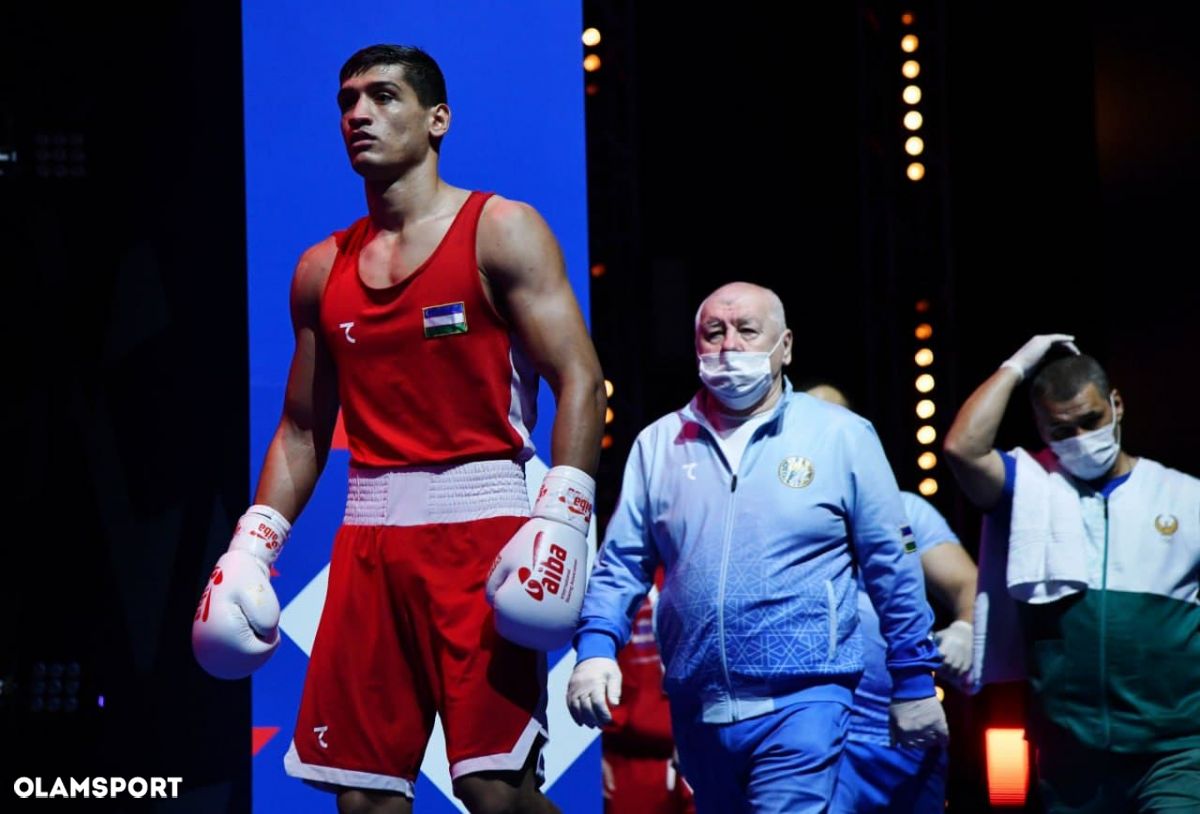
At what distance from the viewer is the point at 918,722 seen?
14.8 feet

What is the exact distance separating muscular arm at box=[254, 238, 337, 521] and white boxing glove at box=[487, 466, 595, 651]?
0.72m

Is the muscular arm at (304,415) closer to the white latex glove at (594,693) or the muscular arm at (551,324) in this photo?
the muscular arm at (551,324)

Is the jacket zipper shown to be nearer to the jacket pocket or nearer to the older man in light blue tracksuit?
the older man in light blue tracksuit

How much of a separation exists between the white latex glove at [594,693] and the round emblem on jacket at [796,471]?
677 millimetres

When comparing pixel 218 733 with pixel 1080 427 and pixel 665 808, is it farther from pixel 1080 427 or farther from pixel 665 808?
pixel 1080 427

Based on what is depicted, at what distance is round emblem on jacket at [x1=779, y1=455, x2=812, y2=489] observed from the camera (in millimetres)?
4598

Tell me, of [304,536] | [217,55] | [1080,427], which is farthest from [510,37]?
[1080,427]

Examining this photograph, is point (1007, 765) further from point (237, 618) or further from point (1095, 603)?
point (237, 618)

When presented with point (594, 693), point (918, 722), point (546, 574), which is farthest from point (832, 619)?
point (546, 574)

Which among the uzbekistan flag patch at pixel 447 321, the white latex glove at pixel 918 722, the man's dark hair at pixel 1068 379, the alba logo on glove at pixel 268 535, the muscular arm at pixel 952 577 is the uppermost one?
the uzbekistan flag patch at pixel 447 321

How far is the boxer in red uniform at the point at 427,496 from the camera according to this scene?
4.10 m

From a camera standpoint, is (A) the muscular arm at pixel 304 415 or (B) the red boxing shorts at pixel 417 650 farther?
(A) the muscular arm at pixel 304 415

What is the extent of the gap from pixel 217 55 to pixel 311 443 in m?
2.10

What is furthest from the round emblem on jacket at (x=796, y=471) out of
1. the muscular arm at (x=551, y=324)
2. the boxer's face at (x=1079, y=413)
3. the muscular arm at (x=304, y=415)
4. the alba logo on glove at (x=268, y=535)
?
the alba logo on glove at (x=268, y=535)
